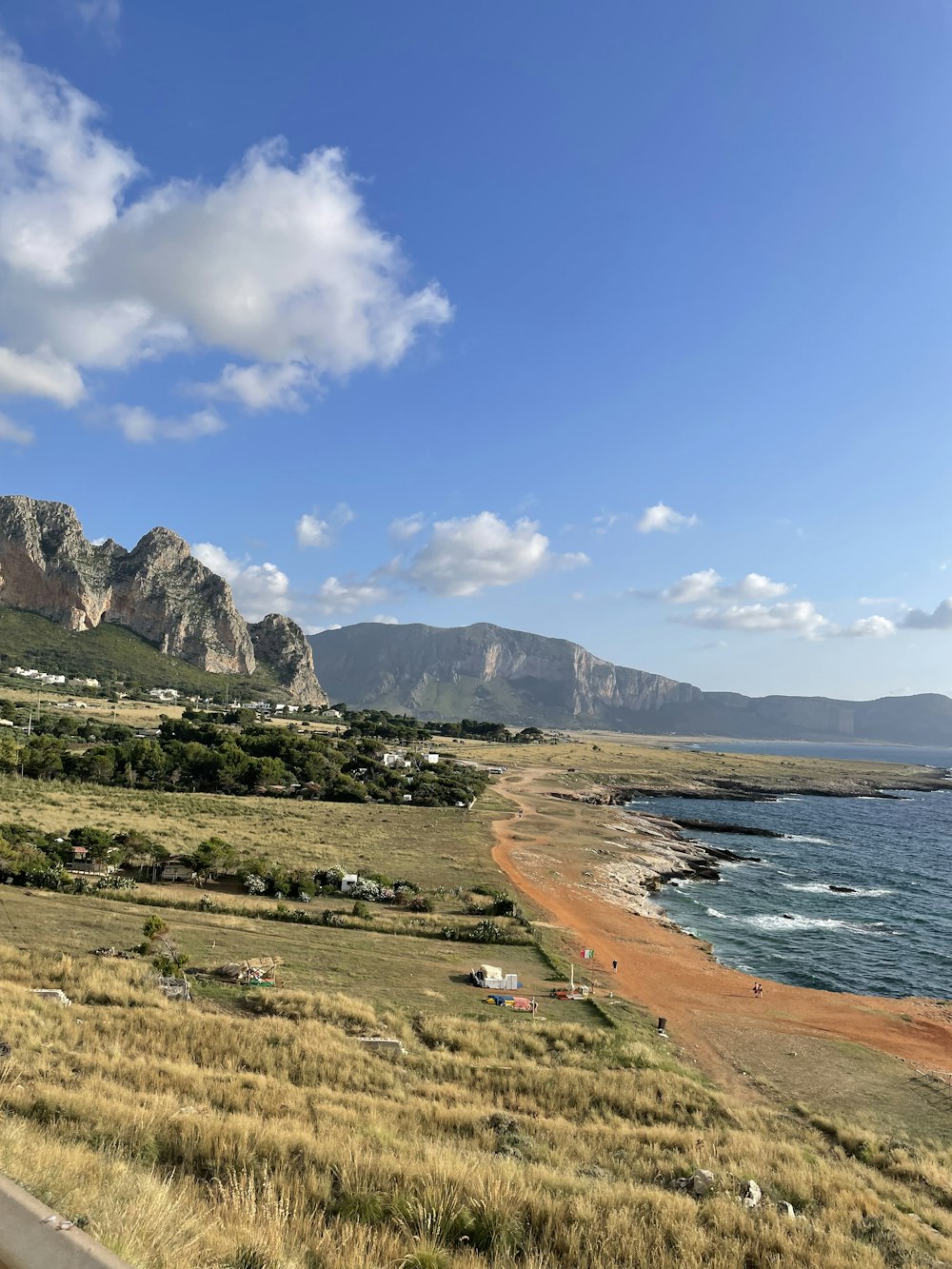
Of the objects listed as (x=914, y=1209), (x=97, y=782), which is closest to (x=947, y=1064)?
(x=914, y=1209)

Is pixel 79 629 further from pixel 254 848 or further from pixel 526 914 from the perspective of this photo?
pixel 526 914

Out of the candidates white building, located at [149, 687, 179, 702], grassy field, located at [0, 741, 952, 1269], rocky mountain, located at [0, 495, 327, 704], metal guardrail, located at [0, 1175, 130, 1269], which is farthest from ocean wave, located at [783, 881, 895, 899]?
rocky mountain, located at [0, 495, 327, 704]

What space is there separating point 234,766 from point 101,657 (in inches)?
4852

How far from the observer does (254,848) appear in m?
41.5

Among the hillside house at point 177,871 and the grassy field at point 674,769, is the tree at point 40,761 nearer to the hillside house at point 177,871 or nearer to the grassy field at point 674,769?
the hillside house at point 177,871

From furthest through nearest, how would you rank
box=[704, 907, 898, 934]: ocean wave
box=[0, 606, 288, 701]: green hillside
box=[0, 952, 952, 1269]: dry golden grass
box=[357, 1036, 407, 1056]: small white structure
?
box=[0, 606, 288, 701]: green hillside → box=[704, 907, 898, 934]: ocean wave → box=[357, 1036, 407, 1056]: small white structure → box=[0, 952, 952, 1269]: dry golden grass

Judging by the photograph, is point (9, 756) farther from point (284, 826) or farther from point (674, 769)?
point (674, 769)

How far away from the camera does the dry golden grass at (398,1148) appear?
6.07 metres

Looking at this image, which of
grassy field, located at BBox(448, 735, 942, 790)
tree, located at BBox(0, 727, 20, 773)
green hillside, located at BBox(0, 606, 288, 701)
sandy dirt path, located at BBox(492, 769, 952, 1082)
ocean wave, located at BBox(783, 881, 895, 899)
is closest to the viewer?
sandy dirt path, located at BBox(492, 769, 952, 1082)

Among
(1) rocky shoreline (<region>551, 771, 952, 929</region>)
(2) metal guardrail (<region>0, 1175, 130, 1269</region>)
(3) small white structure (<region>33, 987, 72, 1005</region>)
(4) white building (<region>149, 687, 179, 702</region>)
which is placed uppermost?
(2) metal guardrail (<region>0, 1175, 130, 1269</region>)

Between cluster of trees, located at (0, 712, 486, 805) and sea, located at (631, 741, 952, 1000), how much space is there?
32320mm

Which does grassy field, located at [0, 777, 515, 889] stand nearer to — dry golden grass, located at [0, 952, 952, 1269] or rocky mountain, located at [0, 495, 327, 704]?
dry golden grass, located at [0, 952, 952, 1269]

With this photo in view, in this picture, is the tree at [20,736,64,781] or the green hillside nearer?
the tree at [20,736,64,781]

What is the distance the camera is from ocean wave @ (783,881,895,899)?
50.9m
